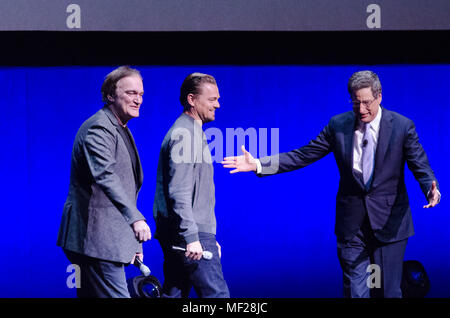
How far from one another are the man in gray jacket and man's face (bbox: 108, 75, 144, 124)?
0.29 m

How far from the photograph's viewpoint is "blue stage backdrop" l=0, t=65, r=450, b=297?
440 centimetres

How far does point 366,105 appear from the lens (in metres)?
3.82

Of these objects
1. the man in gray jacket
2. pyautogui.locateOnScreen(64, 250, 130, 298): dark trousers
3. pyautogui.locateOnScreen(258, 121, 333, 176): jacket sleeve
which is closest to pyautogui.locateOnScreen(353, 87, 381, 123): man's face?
pyautogui.locateOnScreen(258, 121, 333, 176): jacket sleeve

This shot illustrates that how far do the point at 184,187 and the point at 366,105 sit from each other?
128 centimetres

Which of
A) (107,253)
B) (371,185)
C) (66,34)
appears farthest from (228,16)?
(107,253)

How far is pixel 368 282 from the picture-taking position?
12.4ft

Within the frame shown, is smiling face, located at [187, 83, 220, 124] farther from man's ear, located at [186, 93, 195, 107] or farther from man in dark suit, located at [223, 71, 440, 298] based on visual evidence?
man in dark suit, located at [223, 71, 440, 298]

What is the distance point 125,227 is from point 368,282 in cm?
150

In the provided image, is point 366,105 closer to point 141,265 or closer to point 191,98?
point 191,98

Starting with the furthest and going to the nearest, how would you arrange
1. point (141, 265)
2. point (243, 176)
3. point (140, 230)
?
point (243, 176)
point (141, 265)
point (140, 230)

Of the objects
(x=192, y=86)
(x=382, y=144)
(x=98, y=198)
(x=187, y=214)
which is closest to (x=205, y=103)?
(x=192, y=86)

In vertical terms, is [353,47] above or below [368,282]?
above

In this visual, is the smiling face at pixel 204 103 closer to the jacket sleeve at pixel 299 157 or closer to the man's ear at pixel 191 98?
the man's ear at pixel 191 98
